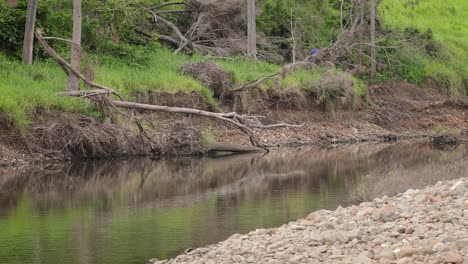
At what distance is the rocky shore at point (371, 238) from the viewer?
9.99m

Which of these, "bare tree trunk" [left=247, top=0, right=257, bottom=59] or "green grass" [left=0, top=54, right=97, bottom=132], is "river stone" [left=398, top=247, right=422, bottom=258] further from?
"bare tree trunk" [left=247, top=0, right=257, bottom=59]

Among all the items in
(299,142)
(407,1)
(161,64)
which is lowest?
(299,142)

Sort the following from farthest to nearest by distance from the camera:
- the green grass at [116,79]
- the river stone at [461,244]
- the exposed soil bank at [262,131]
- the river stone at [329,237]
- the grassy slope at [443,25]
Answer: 1. the grassy slope at [443,25]
2. the green grass at [116,79]
3. the exposed soil bank at [262,131]
4. the river stone at [329,237]
5. the river stone at [461,244]

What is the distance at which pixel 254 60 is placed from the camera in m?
38.3

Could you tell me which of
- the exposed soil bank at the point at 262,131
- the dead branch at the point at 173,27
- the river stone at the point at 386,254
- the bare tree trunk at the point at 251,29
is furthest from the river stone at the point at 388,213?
the dead branch at the point at 173,27

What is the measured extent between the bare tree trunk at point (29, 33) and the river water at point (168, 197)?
5.76 meters

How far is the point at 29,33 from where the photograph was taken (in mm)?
30656

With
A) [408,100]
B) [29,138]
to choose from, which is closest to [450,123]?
[408,100]

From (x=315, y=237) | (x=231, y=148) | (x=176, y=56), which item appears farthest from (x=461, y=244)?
(x=176, y=56)

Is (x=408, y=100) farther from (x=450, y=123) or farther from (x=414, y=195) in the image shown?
(x=414, y=195)

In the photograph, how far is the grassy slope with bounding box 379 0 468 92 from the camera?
45.2 m

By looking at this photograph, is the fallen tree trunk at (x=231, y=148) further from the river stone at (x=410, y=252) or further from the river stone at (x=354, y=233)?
the river stone at (x=410, y=252)

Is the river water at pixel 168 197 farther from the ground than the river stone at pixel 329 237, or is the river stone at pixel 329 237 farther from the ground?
the river stone at pixel 329 237

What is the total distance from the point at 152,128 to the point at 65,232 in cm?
1398
